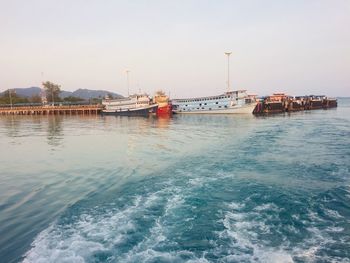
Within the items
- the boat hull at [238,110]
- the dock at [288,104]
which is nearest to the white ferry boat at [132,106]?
the boat hull at [238,110]

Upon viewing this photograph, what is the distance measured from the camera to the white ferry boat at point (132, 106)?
287 feet

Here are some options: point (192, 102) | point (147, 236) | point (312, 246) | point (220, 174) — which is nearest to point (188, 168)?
point (220, 174)

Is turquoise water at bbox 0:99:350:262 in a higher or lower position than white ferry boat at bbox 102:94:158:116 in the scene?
lower

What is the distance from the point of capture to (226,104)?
85.6 m

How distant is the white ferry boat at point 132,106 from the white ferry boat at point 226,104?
1343 cm

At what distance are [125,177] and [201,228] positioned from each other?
814 centimetres

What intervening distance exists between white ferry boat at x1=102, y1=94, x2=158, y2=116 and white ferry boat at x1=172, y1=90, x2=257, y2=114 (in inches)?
529

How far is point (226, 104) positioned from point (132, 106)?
91.4 ft

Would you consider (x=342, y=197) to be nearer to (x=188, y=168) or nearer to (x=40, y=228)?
(x=188, y=168)

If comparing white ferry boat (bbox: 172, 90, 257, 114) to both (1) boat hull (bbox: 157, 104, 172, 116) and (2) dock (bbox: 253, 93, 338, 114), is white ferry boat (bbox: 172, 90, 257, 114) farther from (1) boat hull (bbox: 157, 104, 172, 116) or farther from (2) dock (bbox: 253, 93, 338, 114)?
(1) boat hull (bbox: 157, 104, 172, 116)

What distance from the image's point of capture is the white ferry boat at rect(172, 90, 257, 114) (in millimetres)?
83750

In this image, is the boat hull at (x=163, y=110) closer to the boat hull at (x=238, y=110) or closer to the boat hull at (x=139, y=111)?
the boat hull at (x=139, y=111)

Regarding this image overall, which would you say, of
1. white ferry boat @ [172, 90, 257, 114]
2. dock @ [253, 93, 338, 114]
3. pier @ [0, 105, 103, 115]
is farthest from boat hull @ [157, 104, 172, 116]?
pier @ [0, 105, 103, 115]

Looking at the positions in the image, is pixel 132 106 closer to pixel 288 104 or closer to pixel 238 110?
pixel 238 110
